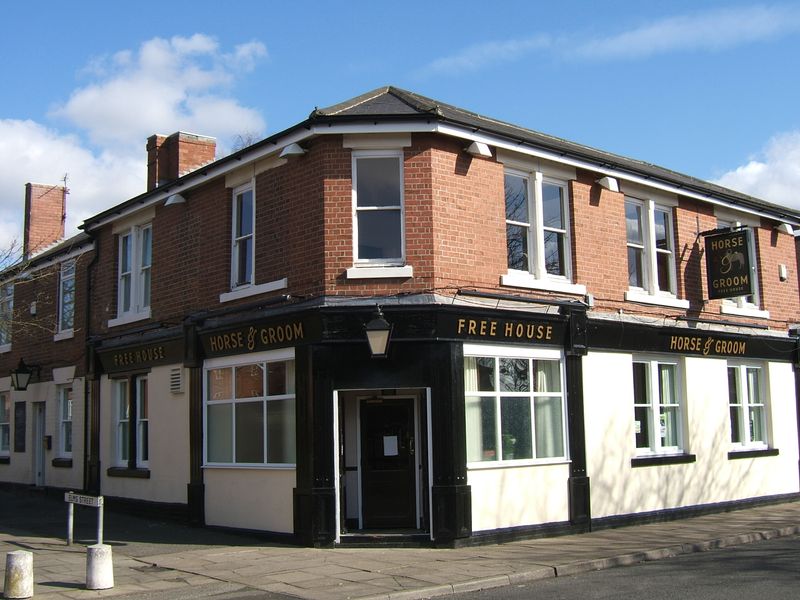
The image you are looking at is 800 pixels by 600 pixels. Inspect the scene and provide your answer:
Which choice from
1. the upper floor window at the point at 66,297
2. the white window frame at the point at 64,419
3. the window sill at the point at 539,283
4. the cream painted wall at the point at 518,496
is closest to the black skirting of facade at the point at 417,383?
the cream painted wall at the point at 518,496

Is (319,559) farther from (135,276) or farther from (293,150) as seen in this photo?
(135,276)

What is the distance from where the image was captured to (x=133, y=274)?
17797 mm

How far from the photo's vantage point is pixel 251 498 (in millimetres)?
13961

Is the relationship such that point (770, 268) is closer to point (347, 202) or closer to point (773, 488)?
point (773, 488)

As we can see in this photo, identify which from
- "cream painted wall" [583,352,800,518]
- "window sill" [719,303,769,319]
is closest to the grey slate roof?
"window sill" [719,303,769,319]

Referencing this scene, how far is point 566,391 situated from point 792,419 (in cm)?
733

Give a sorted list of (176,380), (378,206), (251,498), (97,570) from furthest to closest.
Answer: (176,380) → (251,498) → (378,206) → (97,570)

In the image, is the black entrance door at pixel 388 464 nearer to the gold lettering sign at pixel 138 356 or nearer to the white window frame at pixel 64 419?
the gold lettering sign at pixel 138 356

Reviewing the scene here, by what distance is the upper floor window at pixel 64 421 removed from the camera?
20.2 meters

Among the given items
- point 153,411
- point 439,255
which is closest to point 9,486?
point 153,411

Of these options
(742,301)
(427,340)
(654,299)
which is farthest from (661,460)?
(427,340)

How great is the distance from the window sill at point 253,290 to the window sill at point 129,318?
2961 millimetres

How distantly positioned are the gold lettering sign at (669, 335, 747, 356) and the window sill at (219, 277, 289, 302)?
7.41 meters

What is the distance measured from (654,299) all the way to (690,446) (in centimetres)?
285
